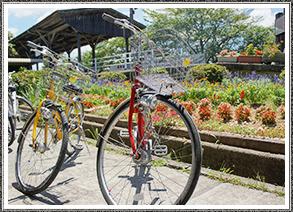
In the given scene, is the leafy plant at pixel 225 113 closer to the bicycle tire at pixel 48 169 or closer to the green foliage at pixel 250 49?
the bicycle tire at pixel 48 169

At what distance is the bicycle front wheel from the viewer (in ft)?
6.36

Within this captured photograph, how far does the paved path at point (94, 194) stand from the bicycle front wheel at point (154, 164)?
125mm

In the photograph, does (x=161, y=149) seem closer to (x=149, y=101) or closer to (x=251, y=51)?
(x=149, y=101)

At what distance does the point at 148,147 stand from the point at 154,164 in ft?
2.49

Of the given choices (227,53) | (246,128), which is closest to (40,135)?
(246,128)

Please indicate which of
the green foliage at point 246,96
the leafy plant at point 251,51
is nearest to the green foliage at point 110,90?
the green foliage at point 246,96

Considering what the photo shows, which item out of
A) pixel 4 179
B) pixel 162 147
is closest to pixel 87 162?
pixel 4 179

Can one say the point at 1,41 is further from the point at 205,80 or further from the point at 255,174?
the point at 205,80

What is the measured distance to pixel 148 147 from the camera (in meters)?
2.15

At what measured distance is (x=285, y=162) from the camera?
2.29 meters

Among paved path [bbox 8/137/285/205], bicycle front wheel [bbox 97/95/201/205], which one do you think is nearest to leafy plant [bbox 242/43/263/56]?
bicycle front wheel [bbox 97/95/201/205]

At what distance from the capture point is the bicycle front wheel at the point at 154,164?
6.36 ft

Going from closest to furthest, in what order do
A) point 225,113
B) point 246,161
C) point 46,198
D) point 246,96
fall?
point 46,198
point 246,161
point 225,113
point 246,96

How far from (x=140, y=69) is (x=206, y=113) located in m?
1.36
